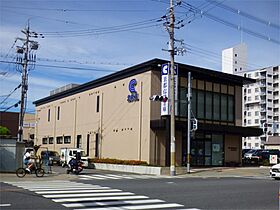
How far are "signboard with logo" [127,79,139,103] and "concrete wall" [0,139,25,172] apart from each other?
44.6ft

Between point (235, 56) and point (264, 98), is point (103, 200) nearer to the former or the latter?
point (235, 56)

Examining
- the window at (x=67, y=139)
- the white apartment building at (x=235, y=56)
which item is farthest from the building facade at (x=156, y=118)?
the white apartment building at (x=235, y=56)

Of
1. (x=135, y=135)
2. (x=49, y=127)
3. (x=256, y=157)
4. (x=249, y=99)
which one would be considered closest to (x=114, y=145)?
(x=135, y=135)

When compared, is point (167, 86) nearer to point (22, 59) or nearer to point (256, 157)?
point (22, 59)

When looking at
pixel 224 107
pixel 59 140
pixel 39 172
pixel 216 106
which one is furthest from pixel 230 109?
pixel 59 140

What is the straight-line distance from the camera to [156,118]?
117 ft

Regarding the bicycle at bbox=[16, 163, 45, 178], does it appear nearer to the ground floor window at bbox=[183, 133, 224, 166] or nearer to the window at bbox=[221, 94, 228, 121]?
the ground floor window at bbox=[183, 133, 224, 166]

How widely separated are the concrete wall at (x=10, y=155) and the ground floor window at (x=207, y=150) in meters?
17.0

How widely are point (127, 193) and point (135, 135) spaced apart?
21.9 metres

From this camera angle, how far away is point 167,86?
3456 cm

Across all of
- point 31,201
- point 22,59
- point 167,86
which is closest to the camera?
point 31,201

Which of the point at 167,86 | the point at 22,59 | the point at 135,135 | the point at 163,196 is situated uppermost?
the point at 22,59

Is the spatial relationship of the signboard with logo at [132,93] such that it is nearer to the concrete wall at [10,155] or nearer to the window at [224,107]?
the window at [224,107]

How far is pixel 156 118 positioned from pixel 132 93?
4.11m
